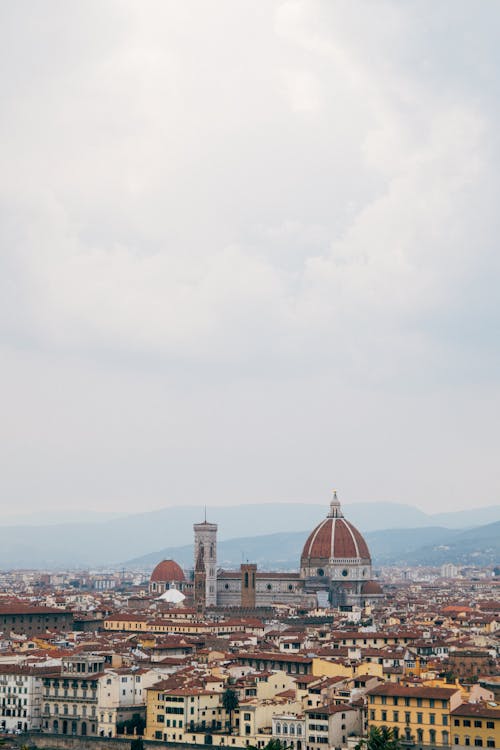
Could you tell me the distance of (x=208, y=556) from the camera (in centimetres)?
13812

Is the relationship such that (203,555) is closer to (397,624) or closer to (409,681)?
(397,624)

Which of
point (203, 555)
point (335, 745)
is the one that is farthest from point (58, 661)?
point (203, 555)

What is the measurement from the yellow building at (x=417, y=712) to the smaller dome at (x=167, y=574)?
90086 mm

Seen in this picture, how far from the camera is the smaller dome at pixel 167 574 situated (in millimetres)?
150875

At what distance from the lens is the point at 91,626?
105938 millimetres

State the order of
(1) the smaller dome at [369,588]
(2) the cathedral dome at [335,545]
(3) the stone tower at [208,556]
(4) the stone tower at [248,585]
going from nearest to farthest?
(4) the stone tower at [248,585] < (3) the stone tower at [208,556] < (1) the smaller dome at [369,588] < (2) the cathedral dome at [335,545]

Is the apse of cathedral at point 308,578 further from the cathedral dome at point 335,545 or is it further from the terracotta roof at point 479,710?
the terracotta roof at point 479,710

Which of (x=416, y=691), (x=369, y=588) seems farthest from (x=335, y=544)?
(x=416, y=691)

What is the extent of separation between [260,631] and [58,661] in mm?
24529

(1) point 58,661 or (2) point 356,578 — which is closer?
(1) point 58,661

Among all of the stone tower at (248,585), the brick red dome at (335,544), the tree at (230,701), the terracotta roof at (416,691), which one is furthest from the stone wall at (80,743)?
the brick red dome at (335,544)

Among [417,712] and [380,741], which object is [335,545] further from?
[380,741]

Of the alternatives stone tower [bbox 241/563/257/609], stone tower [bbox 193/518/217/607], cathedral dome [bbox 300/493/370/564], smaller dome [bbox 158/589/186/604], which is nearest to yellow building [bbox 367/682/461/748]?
stone tower [bbox 241/563/257/609]

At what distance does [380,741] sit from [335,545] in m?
85.8
